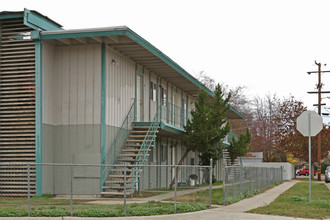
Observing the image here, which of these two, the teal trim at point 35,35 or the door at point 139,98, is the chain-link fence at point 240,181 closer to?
the door at point 139,98

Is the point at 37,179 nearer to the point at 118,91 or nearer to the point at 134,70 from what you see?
the point at 118,91

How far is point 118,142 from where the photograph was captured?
19859 mm

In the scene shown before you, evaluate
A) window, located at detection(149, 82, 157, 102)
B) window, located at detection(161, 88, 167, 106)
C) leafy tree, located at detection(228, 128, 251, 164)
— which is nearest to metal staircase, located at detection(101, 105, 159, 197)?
window, located at detection(149, 82, 157, 102)

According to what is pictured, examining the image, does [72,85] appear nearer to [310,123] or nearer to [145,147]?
[145,147]

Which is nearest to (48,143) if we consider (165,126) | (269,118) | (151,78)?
(165,126)

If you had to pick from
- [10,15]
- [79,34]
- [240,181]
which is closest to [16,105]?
[10,15]

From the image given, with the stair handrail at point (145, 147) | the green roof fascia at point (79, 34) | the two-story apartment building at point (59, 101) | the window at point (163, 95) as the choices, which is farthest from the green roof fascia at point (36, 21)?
the window at point (163, 95)

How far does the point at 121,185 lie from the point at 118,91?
408 centimetres

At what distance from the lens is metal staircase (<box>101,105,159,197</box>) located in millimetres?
17750

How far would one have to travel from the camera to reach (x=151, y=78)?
2459 centimetres

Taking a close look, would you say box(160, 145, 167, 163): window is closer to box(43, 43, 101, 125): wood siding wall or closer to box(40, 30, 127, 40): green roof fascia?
box(43, 43, 101, 125): wood siding wall

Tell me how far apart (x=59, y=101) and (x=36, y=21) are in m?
3.28

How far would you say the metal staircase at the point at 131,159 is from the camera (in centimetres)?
1775

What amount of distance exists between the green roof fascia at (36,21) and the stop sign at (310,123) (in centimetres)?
1037
